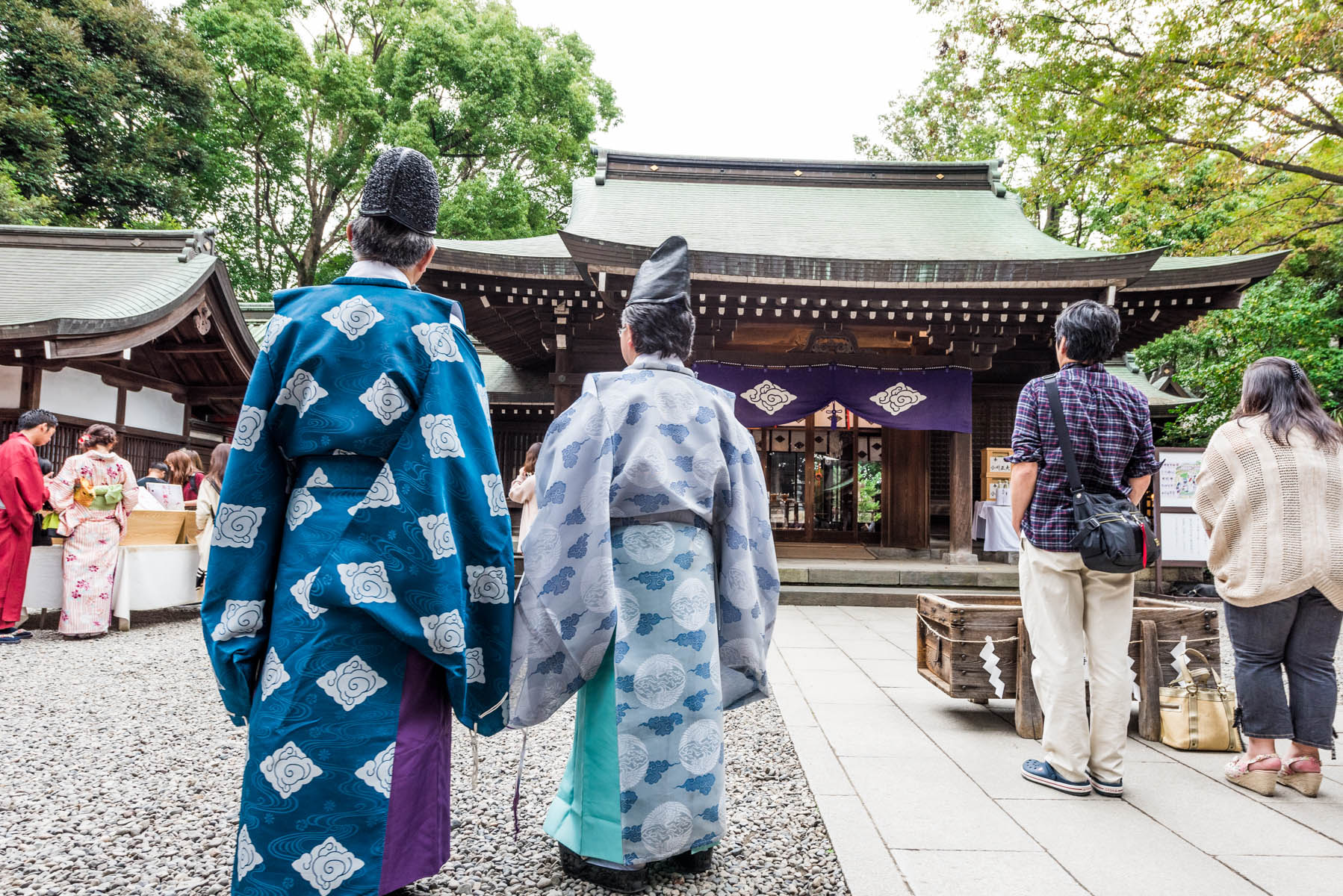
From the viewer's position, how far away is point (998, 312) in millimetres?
8062

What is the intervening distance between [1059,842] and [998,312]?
6.88 metres

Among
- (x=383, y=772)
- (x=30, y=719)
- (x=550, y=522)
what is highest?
(x=550, y=522)

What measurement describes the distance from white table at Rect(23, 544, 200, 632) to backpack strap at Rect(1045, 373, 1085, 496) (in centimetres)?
658

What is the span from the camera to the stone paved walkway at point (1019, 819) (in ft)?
6.46

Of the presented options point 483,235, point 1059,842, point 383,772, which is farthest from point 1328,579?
point 483,235

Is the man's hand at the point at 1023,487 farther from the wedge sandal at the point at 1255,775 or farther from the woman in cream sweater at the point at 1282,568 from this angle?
the wedge sandal at the point at 1255,775

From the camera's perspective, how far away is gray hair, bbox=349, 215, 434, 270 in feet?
5.45

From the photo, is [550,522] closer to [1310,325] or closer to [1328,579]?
[1328,579]

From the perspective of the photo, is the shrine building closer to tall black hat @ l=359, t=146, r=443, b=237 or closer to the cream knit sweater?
tall black hat @ l=359, t=146, r=443, b=237

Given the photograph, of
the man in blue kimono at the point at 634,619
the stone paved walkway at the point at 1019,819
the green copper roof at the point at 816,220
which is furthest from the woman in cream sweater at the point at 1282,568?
the green copper roof at the point at 816,220

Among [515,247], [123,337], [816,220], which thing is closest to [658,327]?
[515,247]

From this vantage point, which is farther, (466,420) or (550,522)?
(550,522)

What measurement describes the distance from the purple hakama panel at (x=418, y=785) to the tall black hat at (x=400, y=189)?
3.11ft

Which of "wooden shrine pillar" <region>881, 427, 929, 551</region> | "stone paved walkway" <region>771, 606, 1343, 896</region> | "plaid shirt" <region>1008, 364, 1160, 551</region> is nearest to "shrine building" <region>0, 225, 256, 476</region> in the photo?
"stone paved walkway" <region>771, 606, 1343, 896</region>
